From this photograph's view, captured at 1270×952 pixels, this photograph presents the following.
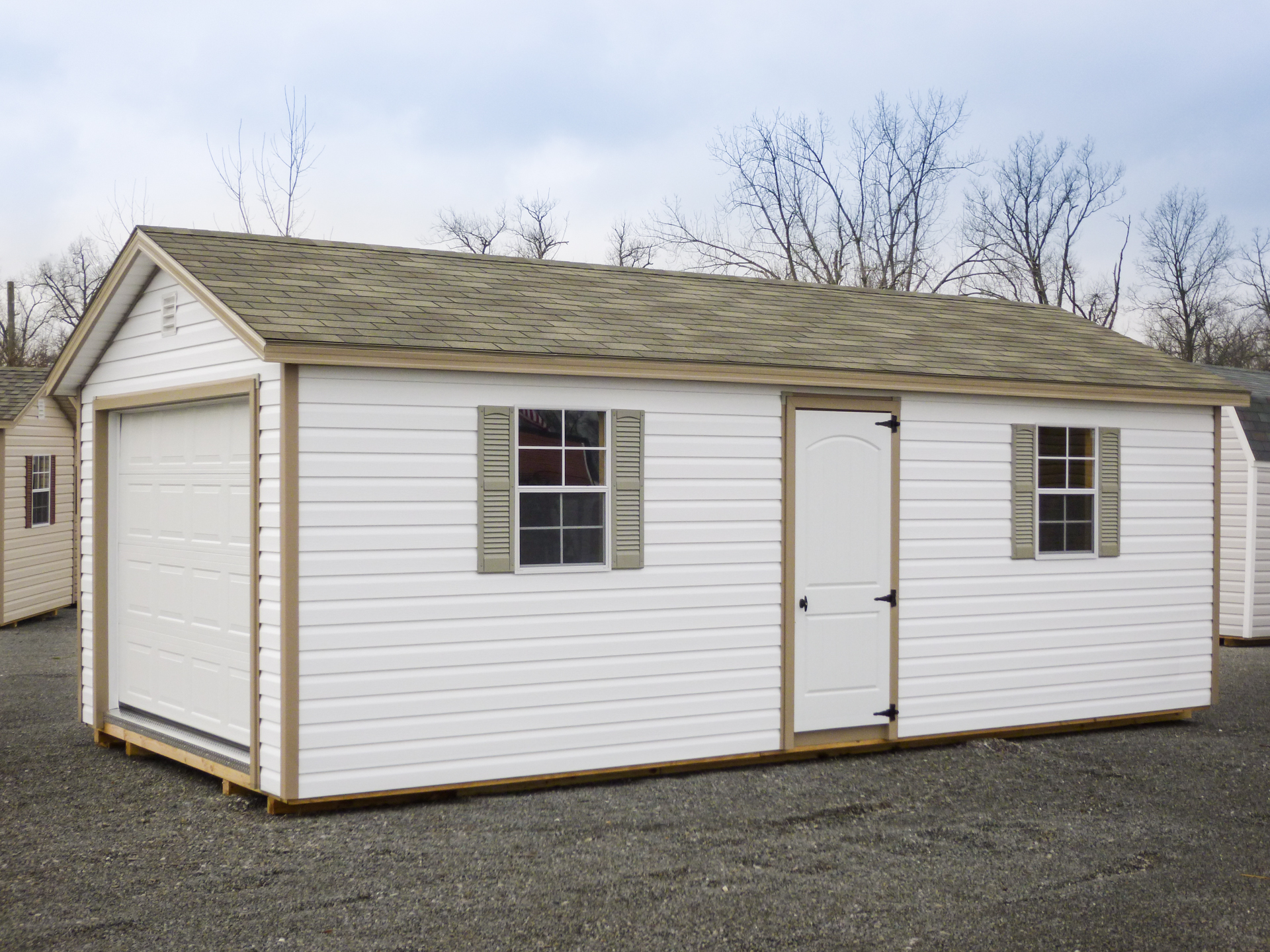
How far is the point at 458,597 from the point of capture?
6656 millimetres

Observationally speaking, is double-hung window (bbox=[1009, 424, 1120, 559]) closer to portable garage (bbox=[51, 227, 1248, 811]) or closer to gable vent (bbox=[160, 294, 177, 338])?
portable garage (bbox=[51, 227, 1248, 811])

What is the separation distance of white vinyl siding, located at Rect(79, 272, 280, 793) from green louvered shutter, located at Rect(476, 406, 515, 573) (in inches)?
45.5

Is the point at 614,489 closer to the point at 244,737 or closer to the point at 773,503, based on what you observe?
→ the point at 773,503

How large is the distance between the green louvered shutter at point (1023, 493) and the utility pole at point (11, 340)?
30.8 m

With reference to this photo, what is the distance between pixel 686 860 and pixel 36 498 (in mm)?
13354

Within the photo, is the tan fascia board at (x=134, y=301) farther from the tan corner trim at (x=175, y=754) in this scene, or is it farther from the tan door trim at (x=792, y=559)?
the tan door trim at (x=792, y=559)

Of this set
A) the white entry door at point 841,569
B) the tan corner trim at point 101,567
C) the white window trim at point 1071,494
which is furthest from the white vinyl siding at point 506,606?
the tan corner trim at point 101,567

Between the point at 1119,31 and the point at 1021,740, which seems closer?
the point at 1021,740

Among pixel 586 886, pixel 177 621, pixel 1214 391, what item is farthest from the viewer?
pixel 1214 391

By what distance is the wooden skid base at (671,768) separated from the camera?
253 inches

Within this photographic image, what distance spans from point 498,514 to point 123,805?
2766mm

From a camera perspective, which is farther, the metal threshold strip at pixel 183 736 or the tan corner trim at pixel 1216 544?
the tan corner trim at pixel 1216 544

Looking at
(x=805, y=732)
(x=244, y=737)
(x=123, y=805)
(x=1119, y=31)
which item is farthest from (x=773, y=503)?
(x=1119, y=31)

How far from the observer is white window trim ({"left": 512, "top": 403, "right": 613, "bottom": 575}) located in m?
6.77
